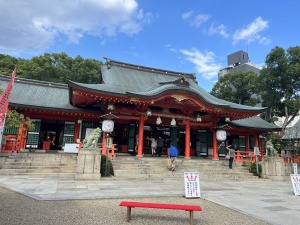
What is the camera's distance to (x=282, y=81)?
26.5m

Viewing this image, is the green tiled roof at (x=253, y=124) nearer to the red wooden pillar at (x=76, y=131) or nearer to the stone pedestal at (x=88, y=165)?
the red wooden pillar at (x=76, y=131)

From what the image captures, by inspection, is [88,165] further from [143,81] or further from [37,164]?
[143,81]

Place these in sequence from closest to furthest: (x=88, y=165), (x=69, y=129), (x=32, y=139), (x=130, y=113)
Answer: (x=88, y=165)
(x=130, y=113)
(x=32, y=139)
(x=69, y=129)

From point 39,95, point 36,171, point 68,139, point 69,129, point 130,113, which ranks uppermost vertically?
point 39,95

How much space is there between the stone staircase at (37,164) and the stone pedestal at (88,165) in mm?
2800

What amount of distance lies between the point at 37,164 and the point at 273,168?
543 inches

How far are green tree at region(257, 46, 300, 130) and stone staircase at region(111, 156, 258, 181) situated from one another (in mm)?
14683

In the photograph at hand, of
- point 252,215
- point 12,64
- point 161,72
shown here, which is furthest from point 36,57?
point 252,215

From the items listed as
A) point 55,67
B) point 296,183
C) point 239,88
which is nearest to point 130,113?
point 296,183

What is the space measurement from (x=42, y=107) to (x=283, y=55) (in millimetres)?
25513

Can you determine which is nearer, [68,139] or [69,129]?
[68,139]

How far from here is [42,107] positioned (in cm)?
1569

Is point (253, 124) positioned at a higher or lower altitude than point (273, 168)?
higher

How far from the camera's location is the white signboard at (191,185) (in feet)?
25.3
